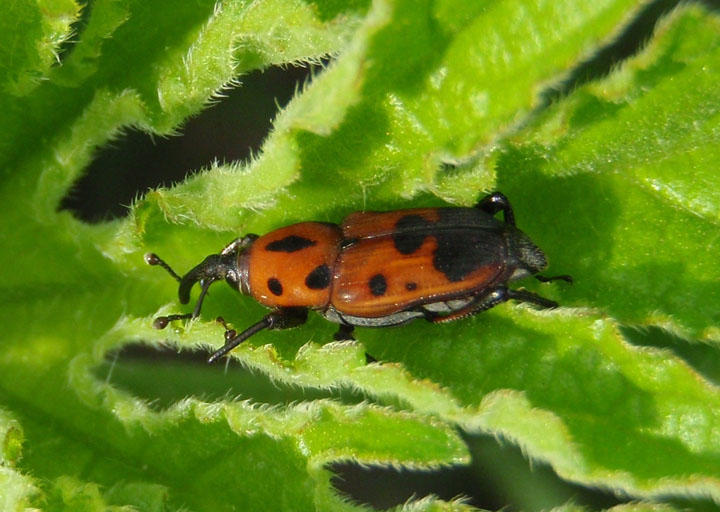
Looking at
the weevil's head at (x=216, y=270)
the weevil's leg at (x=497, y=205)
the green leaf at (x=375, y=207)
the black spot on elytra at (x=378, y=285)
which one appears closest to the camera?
the green leaf at (x=375, y=207)

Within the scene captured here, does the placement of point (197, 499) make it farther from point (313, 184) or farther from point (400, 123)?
point (400, 123)

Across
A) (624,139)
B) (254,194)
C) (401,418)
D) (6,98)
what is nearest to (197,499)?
(401,418)

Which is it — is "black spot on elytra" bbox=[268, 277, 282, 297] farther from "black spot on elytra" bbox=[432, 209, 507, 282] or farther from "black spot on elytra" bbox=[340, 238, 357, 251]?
"black spot on elytra" bbox=[432, 209, 507, 282]

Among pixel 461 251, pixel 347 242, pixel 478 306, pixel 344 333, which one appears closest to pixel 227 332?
pixel 344 333

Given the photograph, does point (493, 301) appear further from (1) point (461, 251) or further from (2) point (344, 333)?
(2) point (344, 333)

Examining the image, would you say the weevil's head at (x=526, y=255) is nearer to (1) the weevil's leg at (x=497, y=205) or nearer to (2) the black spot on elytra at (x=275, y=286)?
(1) the weevil's leg at (x=497, y=205)

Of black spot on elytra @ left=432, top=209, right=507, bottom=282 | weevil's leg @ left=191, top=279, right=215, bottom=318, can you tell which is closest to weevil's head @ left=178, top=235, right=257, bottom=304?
weevil's leg @ left=191, top=279, right=215, bottom=318

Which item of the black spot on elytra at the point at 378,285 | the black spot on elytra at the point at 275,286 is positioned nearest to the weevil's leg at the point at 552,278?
the black spot on elytra at the point at 378,285
